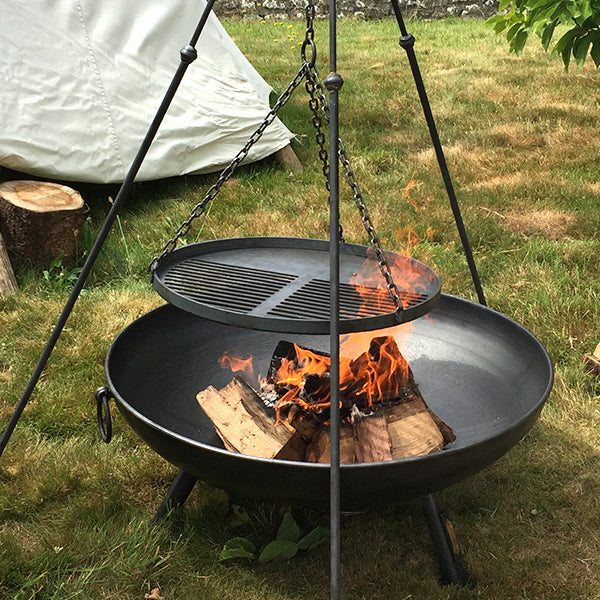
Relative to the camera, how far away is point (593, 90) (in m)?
6.70

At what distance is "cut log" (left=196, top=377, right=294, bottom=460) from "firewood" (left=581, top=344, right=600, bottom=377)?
5.26ft

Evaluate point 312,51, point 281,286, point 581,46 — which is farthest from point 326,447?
point 581,46

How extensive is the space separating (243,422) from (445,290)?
1951 mm

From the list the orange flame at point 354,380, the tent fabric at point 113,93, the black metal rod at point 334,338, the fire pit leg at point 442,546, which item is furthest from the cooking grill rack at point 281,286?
the tent fabric at point 113,93

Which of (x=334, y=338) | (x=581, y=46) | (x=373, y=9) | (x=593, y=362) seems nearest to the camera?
(x=334, y=338)

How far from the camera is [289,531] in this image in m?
2.31

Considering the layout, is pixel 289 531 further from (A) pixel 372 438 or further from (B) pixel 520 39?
(B) pixel 520 39

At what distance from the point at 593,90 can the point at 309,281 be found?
5.40 metres

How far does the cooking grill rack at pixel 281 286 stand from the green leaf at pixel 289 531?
2.34 feet

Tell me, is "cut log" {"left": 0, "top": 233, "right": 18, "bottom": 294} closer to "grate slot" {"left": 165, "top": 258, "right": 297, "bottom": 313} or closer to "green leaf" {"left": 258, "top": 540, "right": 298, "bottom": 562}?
"grate slot" {"left": 165, "top": 258, "right": 297, "bottom": 313}

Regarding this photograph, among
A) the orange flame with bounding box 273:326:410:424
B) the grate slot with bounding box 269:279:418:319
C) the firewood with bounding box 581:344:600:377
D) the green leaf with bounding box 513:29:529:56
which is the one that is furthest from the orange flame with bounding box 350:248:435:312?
the green leaf with bounding box 513:29:529:56

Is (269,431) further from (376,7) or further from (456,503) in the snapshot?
(376,7)

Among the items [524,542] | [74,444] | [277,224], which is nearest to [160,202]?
[277,224]

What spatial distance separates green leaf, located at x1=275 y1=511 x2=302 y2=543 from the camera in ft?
7.57
